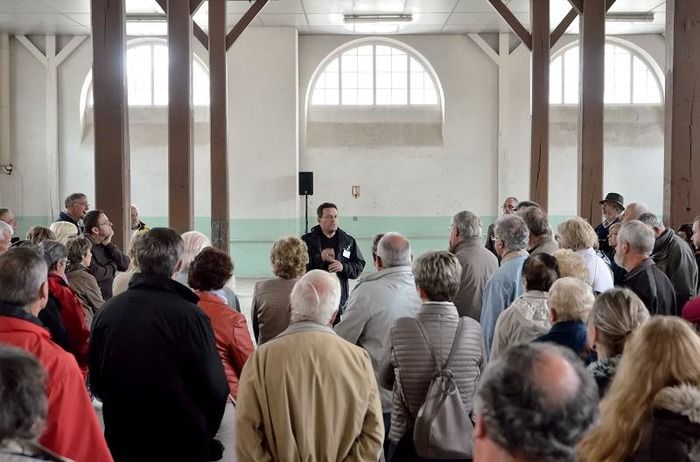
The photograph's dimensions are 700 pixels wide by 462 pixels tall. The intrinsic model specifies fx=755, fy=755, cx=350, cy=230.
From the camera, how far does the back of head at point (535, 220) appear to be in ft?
15.7

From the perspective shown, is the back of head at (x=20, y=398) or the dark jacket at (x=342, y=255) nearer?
the back of head at (x=20, y=398)

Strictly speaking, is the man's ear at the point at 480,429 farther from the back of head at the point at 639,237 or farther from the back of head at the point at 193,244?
the back of head at the point at 193,244

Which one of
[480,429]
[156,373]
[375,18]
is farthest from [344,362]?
[375,18]

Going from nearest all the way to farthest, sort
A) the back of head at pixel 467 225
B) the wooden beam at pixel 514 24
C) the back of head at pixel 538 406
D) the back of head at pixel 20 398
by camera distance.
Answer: the back of head at pixel 538 406, the back of head at pixel 20 398, the back of head at pixel 467 225, the wooden beam at pixel 514 24

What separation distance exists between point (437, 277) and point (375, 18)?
445 inches

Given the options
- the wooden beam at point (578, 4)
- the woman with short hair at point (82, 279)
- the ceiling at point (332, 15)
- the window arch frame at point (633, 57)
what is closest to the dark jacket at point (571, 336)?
the woman with short hair at point (82, 279)

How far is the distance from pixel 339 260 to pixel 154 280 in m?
3.69

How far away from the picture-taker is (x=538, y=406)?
132 centimetres

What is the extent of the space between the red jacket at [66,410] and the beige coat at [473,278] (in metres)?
2.88

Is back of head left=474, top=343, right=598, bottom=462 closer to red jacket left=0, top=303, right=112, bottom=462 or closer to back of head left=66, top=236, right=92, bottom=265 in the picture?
red jacket left=0, top=303, right=112, bottom=462

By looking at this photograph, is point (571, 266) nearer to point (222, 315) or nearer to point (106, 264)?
point (222, 315)

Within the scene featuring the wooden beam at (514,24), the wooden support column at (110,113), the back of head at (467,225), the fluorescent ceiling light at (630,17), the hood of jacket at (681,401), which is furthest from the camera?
the fluorescent ceiling light at (630,17)

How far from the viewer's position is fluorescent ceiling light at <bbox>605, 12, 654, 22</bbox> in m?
13.6

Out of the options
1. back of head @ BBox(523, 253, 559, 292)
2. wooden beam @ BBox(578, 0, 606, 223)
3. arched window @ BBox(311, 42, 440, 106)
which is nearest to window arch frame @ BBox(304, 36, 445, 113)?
arched window @ BBox(311, 42, 440, 106)
